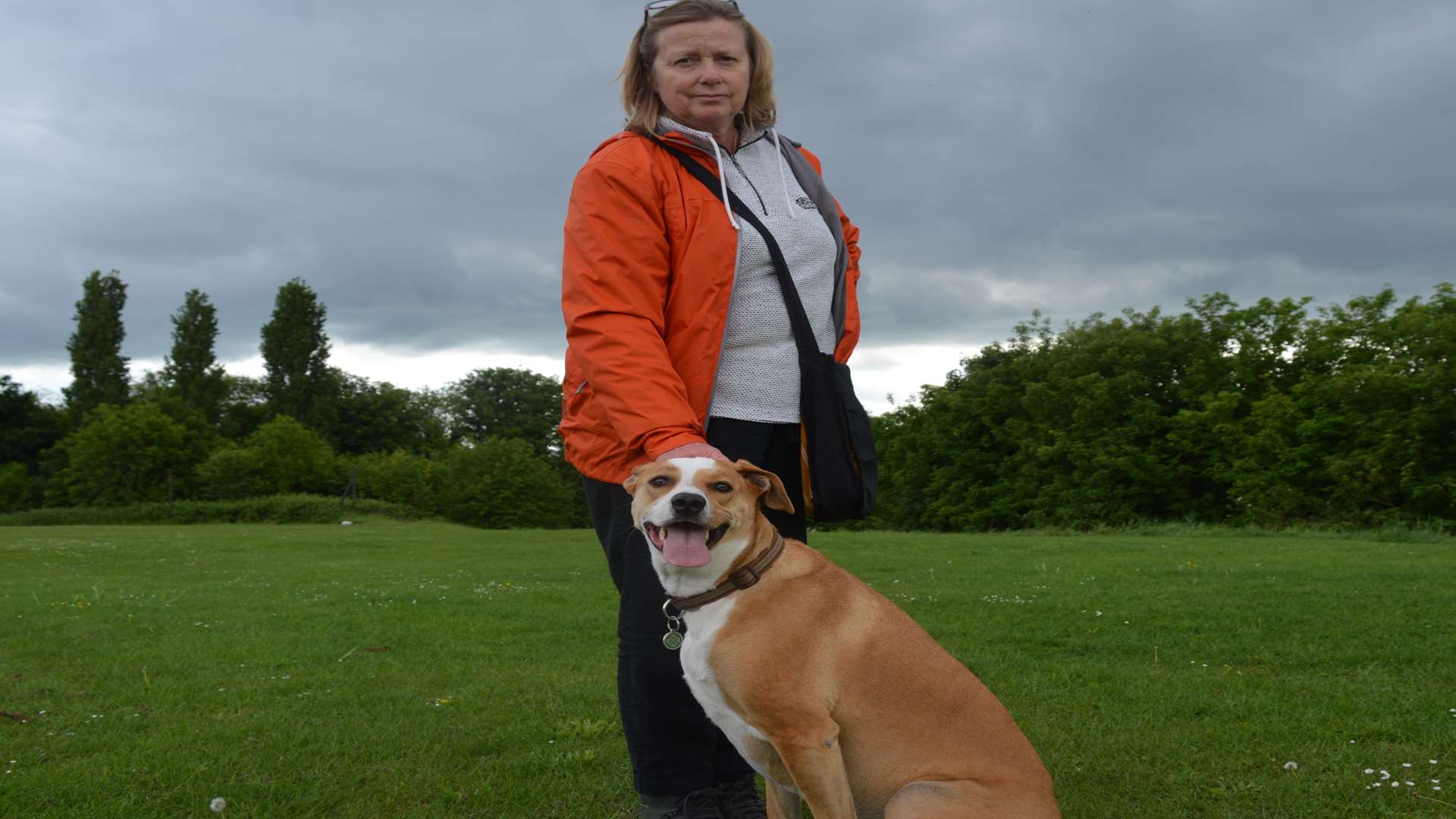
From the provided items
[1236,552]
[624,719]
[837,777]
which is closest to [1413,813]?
[837,777]

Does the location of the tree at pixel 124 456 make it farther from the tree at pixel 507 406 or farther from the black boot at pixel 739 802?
the black boot at pixel 739 802

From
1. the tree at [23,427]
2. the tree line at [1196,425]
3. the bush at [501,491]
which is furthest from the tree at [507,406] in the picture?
the tree line at [1196,425]

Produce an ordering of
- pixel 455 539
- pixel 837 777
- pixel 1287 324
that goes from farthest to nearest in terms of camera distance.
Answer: pixel 1287 324, pixel 455 539, pixel 837 777

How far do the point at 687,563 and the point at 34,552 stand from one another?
25.0 metres

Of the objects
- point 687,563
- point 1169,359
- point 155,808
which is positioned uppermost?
point 1169,359

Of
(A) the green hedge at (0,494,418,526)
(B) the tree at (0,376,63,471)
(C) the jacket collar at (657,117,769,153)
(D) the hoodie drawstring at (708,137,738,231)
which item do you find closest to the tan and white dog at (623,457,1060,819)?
(D) the hoodie drawstring at (708,137,738,231)

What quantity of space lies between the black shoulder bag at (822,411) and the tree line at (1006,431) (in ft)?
83.2

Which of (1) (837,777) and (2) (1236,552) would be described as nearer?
(1) (837,777)

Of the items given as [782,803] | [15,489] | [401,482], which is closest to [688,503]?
[782,803]

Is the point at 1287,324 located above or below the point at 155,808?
above

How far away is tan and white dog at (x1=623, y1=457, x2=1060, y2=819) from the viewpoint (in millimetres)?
3193

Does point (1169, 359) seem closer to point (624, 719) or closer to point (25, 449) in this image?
point (624, 719)

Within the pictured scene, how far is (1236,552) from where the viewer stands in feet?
53.3

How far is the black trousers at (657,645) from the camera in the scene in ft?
12.4
